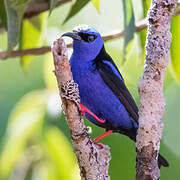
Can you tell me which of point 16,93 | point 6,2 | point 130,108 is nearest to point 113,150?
point 130,108

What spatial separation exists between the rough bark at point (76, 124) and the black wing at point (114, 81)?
0.89m

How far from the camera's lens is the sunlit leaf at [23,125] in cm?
319

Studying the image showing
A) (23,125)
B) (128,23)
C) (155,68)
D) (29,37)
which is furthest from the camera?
(29,37)

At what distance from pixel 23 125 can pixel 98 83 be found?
54 centimetres

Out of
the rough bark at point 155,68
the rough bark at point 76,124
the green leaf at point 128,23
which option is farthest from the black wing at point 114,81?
the rough bark at point 155,68

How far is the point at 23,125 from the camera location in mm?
3201

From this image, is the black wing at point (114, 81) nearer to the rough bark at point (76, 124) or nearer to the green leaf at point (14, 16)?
the green leaf at point (14, 16)

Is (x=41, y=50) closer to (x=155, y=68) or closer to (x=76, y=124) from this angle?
(x=76, y=124)

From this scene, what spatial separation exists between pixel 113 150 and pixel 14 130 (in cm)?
66

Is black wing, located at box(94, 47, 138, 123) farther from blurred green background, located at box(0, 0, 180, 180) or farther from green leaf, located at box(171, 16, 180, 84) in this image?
green leaf, located at box(171, 16, 180, 84)

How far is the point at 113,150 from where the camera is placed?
3.38m

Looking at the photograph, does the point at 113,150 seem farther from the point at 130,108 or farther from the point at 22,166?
the point at 22,166

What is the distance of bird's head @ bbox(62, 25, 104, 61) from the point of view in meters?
3.02

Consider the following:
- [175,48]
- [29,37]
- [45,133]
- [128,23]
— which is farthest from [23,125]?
[175,48]
